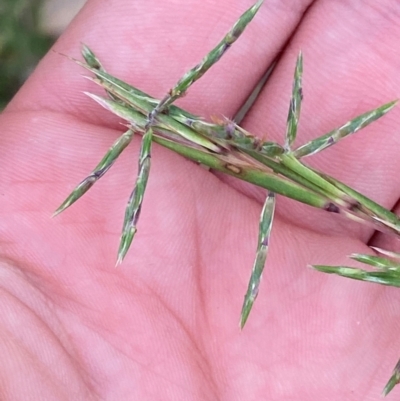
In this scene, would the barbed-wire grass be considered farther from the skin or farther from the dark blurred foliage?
the dark blurred foliage

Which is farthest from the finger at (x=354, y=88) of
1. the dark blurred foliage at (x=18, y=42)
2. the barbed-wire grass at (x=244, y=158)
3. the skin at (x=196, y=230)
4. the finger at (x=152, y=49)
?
the dark blurred foliage at (x=18, y=42)

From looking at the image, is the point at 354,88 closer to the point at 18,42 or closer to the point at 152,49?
the point at 152,49

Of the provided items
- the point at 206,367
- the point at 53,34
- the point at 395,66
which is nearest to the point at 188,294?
the point at 206,367

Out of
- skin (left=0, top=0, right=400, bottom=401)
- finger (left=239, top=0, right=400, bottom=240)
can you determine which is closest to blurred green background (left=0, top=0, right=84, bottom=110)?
skin (left=0, top=0, right=400, bottom=401)

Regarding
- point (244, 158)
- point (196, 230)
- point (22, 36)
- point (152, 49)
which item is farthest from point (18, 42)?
point (244, 158)

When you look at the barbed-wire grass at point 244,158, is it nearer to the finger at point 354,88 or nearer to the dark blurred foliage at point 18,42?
the finger at point 354,88
